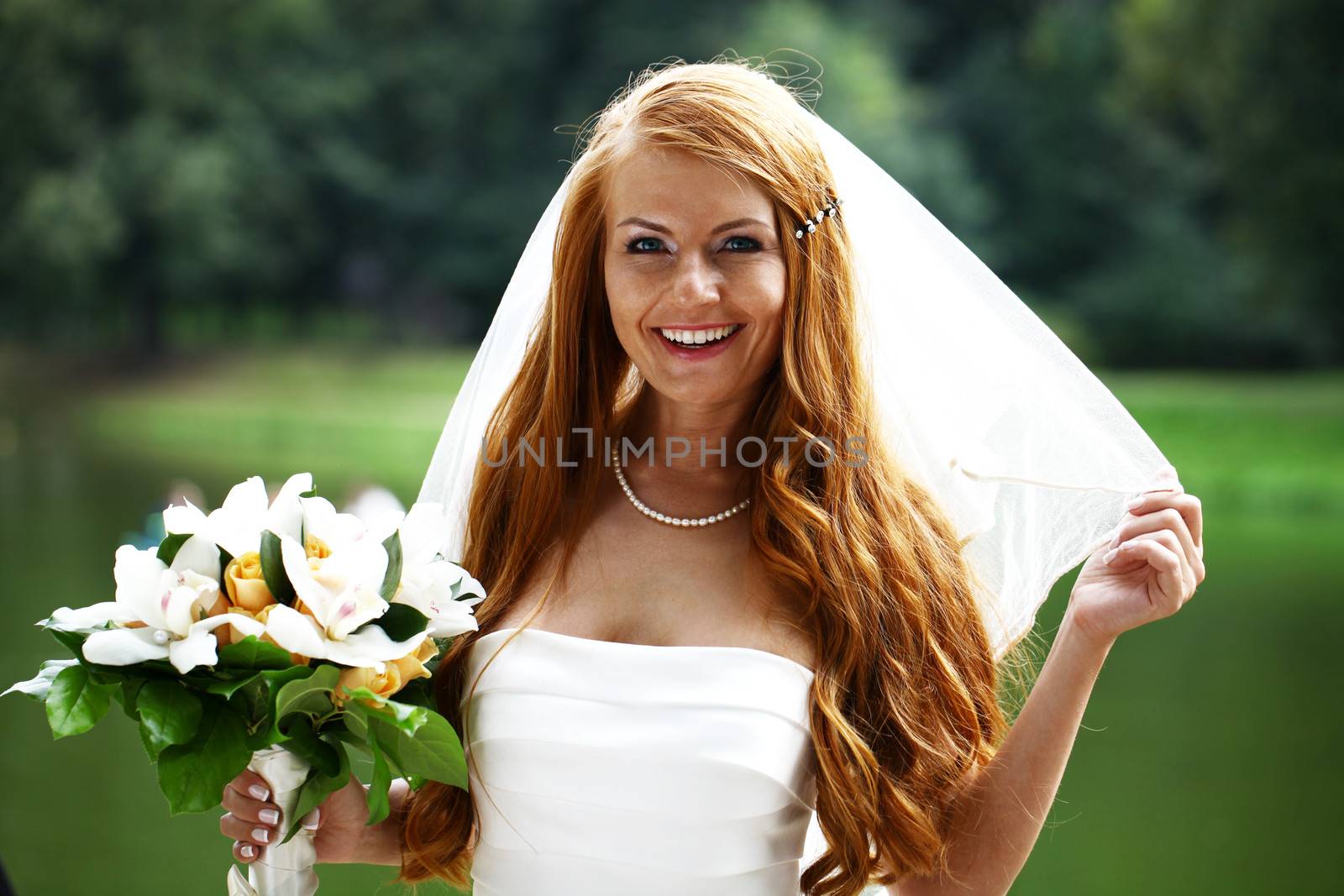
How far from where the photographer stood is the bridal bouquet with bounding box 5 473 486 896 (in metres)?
1.65

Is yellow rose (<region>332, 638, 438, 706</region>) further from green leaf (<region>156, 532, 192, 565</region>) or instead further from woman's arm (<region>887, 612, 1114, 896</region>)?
woman's arm (<region>887, 612, 1114, 896</region>)

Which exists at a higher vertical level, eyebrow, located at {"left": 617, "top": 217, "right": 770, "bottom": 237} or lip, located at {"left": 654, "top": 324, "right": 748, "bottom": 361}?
eyebrow, located at {"left": 617, "top": 217, "right": 770, "bottom": 237}

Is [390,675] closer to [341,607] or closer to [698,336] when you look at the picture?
[341,607]

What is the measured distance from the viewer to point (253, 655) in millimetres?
1654

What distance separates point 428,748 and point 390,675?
113mm

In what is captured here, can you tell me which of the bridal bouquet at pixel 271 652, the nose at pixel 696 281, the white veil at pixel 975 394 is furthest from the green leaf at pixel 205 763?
the white veil at pixel 975 394

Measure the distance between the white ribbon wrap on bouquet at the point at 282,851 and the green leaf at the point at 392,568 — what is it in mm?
209

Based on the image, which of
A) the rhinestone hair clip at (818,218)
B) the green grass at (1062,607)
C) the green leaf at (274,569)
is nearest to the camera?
the green leaf at (274,569)

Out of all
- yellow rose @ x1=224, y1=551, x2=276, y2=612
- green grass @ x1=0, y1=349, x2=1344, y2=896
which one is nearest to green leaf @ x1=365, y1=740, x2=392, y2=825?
yellow rose @ x1=224, y1=551, x2=276, y2=612

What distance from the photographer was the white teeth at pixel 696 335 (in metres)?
1.91

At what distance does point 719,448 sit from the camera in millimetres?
2092

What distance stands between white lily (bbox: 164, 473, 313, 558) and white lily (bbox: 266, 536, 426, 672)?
1.9 inches

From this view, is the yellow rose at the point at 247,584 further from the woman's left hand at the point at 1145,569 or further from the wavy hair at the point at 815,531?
the woman's left hand at the point at 1145,569

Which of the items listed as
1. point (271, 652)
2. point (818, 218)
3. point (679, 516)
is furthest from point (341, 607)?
point (818, 218)
